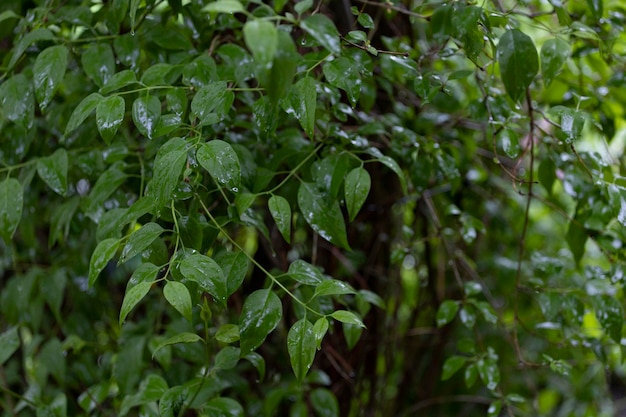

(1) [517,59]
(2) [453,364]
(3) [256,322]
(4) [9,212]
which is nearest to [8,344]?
(4) [9,212]

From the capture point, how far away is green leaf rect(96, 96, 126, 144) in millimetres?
702

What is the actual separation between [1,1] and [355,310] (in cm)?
76

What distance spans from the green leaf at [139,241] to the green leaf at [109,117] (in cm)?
11

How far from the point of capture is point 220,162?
66 cm

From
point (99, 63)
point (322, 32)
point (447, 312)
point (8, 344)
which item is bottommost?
point (8, 344)

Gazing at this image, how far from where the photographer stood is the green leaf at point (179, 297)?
1.98 feet

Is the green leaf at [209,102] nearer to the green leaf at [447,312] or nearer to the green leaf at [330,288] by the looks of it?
the green leaf at [330,288]

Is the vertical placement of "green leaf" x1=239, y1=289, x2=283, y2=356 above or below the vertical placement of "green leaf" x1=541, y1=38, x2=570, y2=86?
below

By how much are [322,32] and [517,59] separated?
258mm

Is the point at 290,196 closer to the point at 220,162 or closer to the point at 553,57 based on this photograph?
the point at 220,162

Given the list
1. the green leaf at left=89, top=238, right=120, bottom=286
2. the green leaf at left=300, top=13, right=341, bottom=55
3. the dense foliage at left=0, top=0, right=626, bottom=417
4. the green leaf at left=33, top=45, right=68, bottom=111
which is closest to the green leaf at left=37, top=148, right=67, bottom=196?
Result: the dense foliage at left=0, top=0, right=626, bottom=417

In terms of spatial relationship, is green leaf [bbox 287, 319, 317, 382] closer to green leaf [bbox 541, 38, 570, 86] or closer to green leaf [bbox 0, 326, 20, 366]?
green leaf [bbox 541, 38, 570, 86]

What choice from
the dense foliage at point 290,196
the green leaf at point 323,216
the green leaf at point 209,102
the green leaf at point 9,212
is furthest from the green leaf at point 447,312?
the green leaf at point 9,212

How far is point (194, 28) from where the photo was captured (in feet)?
3.01
